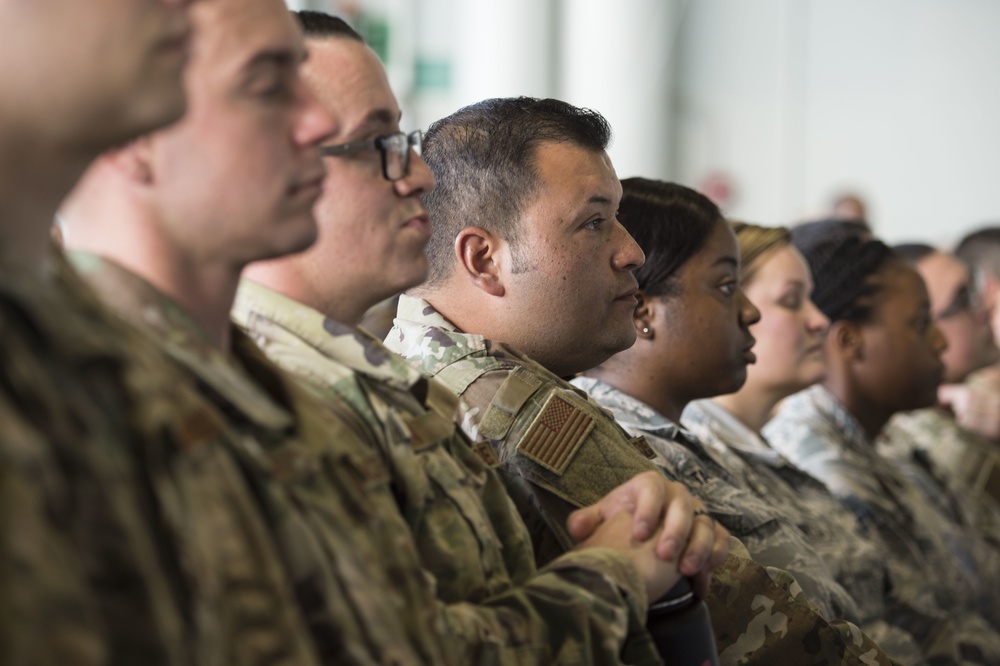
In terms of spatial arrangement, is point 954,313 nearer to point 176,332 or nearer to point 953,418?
point 953,418

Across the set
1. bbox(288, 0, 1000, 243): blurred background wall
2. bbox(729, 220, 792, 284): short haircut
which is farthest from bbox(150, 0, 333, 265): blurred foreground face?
bbox(288, 0, 1000, 243): blurred background wall

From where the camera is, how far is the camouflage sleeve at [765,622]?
203 cm

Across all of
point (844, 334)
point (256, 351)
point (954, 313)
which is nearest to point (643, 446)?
point (256, 351)

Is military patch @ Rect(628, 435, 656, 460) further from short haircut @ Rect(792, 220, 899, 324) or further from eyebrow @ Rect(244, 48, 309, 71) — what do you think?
short haircut @ Rect(792, 220, 899, 324)

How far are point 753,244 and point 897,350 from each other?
2.54 feet

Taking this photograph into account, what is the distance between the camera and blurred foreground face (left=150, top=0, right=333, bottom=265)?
3.92 ft

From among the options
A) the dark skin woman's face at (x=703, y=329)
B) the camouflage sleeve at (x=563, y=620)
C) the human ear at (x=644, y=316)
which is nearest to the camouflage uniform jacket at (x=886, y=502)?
the dark skin woman's face at (x=703, y=329)

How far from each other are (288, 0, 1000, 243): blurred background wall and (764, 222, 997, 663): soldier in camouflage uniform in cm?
511

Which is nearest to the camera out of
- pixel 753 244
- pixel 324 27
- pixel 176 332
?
pixel 176 332

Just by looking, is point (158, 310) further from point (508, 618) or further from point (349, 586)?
point (508, 618)

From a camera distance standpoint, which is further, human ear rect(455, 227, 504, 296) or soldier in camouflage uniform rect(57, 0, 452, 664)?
human ear rect(455, 227, 504, 296)

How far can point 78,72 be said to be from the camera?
97cm

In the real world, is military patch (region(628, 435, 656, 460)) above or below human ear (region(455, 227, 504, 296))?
below

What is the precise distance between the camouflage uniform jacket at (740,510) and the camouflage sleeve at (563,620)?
762 millimetres
